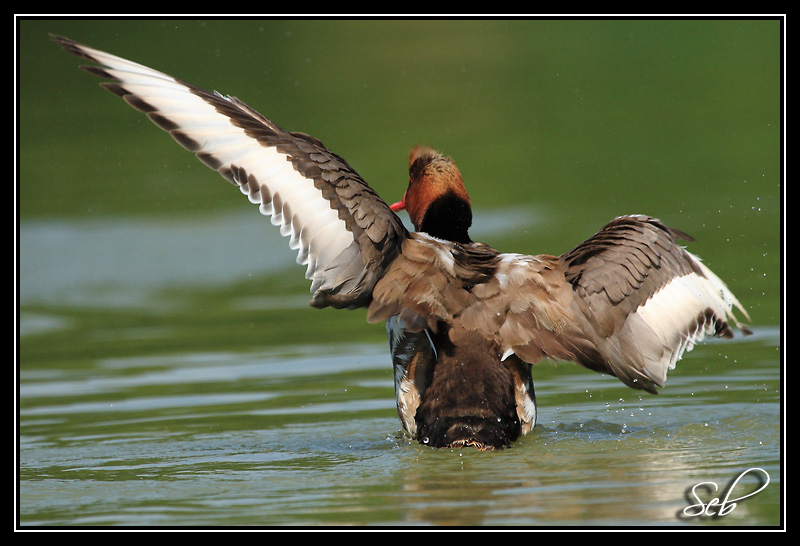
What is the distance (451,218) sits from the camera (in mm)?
7465

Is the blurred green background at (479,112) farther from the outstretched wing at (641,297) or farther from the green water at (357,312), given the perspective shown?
the outstretched wing at (641,297)

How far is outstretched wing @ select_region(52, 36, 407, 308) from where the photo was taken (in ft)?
20.0

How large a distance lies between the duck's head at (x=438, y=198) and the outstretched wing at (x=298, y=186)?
4.27ft

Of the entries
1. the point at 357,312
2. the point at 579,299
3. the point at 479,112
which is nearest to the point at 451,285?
the point at 579,299

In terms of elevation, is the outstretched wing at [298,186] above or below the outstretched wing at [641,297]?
above

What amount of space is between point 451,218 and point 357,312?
12.3 feet

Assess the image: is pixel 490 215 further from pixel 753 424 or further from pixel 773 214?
pixel 753 424

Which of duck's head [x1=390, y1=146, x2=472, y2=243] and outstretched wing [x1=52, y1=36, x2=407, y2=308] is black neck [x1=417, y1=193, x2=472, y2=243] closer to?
duck's head [x1=390, y1=146, x2=472, y2=243]

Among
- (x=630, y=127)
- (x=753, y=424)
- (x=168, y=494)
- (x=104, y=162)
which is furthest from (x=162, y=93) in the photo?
(x=630, y=127)

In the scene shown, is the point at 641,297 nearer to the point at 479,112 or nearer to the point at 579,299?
the point at 579,299

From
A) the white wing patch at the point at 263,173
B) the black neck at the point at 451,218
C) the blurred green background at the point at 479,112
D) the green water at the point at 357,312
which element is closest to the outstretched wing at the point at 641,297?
the green water at the point at 357,312

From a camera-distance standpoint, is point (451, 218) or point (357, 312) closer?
point (451, 218)

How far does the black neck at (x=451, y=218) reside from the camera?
7465 millimetres

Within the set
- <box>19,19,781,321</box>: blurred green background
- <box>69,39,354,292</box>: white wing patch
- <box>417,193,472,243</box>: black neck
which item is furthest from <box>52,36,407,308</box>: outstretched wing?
<box>19,19,781,321</box>: blurred green background
